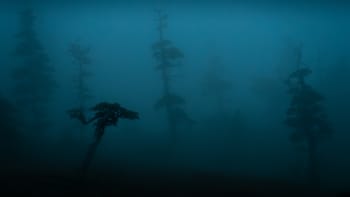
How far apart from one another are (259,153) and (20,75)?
30824 millimetres

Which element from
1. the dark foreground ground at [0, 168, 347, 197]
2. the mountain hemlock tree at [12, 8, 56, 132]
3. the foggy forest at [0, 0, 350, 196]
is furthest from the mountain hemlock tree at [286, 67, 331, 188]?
the mountain hemlock tree at [12, 8, 56, 132]

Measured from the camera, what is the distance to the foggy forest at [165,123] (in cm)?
1866

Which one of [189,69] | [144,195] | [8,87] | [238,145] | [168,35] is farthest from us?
[168,35]

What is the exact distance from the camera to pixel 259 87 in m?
54.4

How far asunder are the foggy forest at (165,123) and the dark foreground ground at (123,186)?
0.07 meters

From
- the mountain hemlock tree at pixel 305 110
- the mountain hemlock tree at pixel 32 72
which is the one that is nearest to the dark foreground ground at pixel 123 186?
the mountain hemlock tree at pixel 305 110

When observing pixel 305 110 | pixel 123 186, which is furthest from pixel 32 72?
pixel 305 110

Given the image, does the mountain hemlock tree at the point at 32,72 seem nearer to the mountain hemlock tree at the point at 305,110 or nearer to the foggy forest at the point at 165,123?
the foggy forest at the point at 165,123

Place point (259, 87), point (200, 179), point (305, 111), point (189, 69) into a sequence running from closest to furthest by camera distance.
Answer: point (200, 179) < point (305, 111) < point (259, 87) < point (189, 69)

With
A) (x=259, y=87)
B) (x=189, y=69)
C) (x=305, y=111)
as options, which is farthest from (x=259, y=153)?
(x=189, y=69)

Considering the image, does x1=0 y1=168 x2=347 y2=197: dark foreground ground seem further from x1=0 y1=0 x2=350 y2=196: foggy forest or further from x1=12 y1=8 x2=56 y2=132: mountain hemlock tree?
x1=12 y1=8 x2=56 y2=132: mountain hemlock tree

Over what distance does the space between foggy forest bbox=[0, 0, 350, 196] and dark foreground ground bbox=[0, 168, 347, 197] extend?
0.24ft

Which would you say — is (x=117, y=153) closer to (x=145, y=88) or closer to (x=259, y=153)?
(x=259, y=153)

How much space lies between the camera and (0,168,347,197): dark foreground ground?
1473cm
